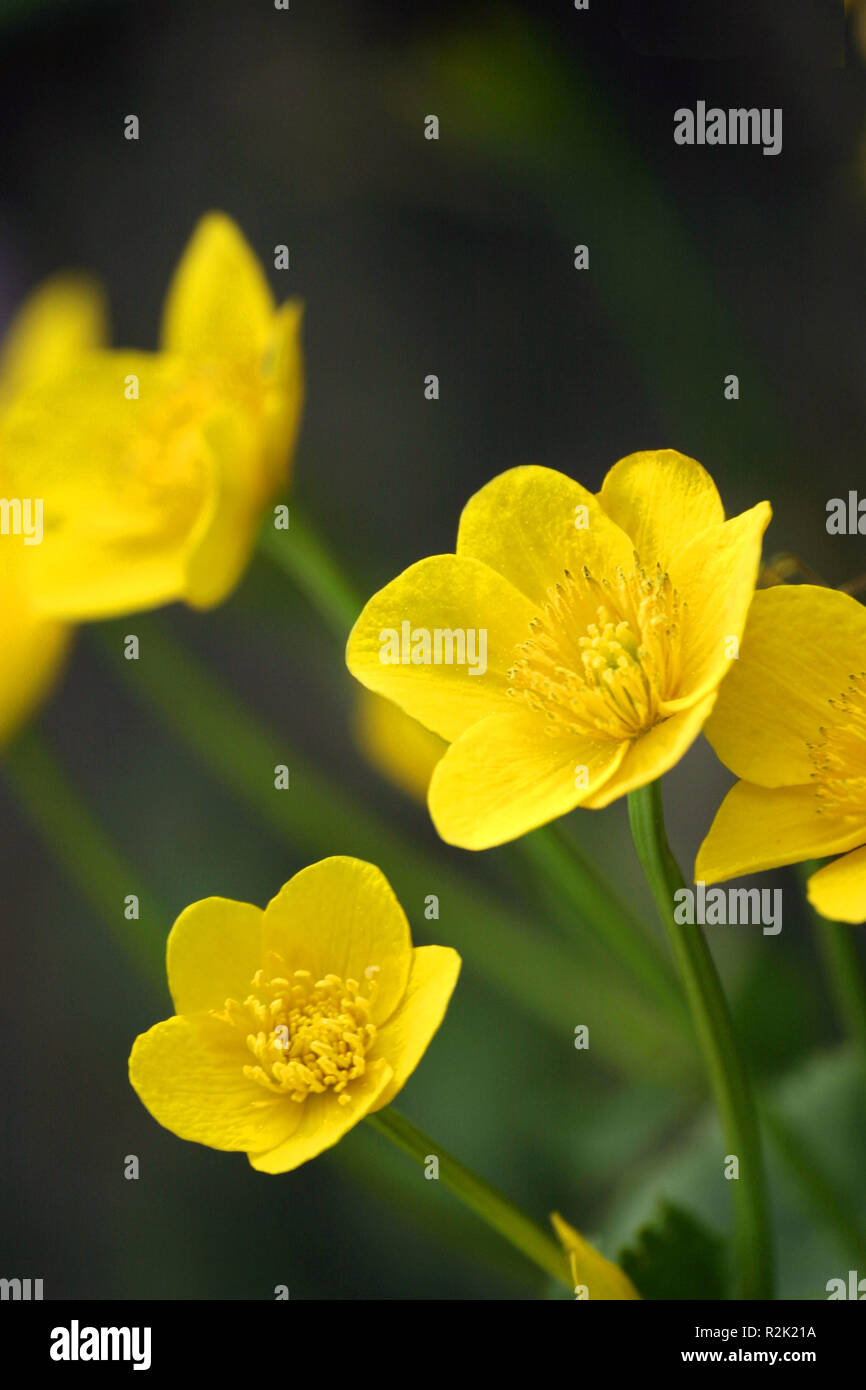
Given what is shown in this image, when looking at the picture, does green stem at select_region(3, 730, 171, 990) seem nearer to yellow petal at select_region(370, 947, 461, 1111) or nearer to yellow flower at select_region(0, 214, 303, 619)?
yellow flower at select_region(0, 214, 303, 619)

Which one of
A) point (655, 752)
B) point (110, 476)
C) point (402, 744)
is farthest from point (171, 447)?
point (655, 752)

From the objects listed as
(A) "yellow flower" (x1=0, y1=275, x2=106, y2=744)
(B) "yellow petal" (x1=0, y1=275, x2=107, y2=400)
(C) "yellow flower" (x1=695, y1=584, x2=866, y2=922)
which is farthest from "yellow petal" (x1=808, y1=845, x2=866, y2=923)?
(B) "yellow petal" (x1=0, y1=275, x2=107, y2=400)

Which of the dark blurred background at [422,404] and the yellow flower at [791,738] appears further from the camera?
the dark blurred background at [422,404]

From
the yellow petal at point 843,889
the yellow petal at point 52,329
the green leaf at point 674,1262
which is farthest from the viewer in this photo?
the yellow petal at point 52,329

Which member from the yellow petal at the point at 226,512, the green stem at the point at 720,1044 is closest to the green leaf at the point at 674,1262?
the green stem at the point at 720,1044

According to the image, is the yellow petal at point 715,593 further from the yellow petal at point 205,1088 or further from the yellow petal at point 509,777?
the yellow petal at point 205,1088
